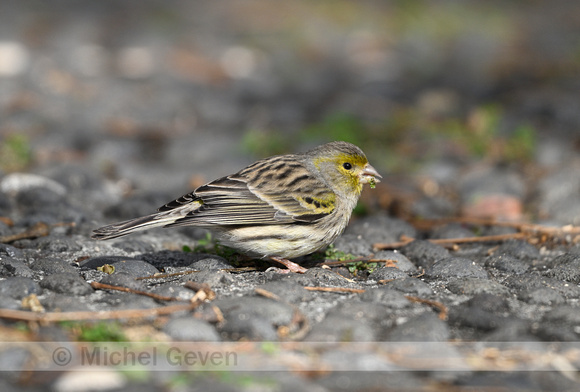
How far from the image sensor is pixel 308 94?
1196 centimetres

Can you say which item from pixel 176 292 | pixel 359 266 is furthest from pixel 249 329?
pixel 359 266

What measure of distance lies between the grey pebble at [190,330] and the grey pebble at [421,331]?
1.03 meters

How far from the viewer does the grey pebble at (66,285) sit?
4676mm

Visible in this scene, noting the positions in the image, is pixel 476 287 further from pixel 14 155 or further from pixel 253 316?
pixel 14 155

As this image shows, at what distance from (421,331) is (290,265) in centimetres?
180

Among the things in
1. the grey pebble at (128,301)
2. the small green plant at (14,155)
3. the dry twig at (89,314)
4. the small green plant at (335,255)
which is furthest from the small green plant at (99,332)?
the small green plant at (14,155)

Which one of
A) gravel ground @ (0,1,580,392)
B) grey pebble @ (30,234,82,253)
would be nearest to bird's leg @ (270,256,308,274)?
gravel ground @ (0,1,580,392)

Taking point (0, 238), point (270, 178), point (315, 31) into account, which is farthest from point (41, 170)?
point (315, 31)

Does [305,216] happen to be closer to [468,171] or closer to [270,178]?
[270,178]

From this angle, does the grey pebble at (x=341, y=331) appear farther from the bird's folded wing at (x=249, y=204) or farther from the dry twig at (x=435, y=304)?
the bird's folded wing at (x=249, y=204)

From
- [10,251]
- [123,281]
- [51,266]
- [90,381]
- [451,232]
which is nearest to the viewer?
[90,381]

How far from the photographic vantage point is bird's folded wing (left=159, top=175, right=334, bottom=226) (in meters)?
5.55

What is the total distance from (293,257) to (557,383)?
269 centimetres

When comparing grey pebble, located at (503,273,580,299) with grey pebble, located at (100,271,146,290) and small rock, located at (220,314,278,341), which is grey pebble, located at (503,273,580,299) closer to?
small rock, located at (220,314,278,341)
